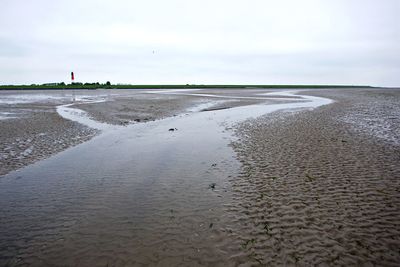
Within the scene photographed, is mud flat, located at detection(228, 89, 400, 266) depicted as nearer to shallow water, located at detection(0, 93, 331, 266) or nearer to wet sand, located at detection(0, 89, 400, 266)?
wet sand, located at detection(0, 89, 400, 266)

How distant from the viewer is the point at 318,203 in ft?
23.4

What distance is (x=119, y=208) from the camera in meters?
7.04

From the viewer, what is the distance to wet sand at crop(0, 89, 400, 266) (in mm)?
5121

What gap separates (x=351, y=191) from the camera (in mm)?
7773

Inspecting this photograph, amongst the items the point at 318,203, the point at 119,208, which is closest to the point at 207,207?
the point at 119,208

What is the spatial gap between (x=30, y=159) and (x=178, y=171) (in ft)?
22.3

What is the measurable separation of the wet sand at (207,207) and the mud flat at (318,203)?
0.09 ft

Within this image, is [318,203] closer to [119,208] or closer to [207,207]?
[207,207]

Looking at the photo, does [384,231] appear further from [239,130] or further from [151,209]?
[239,130]

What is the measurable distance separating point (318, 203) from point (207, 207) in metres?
3.07

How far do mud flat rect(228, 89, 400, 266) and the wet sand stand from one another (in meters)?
0.03

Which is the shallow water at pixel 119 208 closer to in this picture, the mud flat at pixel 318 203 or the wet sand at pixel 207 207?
the wet sand at pixel 207 207

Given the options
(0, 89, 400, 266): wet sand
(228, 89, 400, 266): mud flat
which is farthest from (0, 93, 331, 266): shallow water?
(228, 89, 400, 266): mud flat

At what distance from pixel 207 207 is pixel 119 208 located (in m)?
2.40
